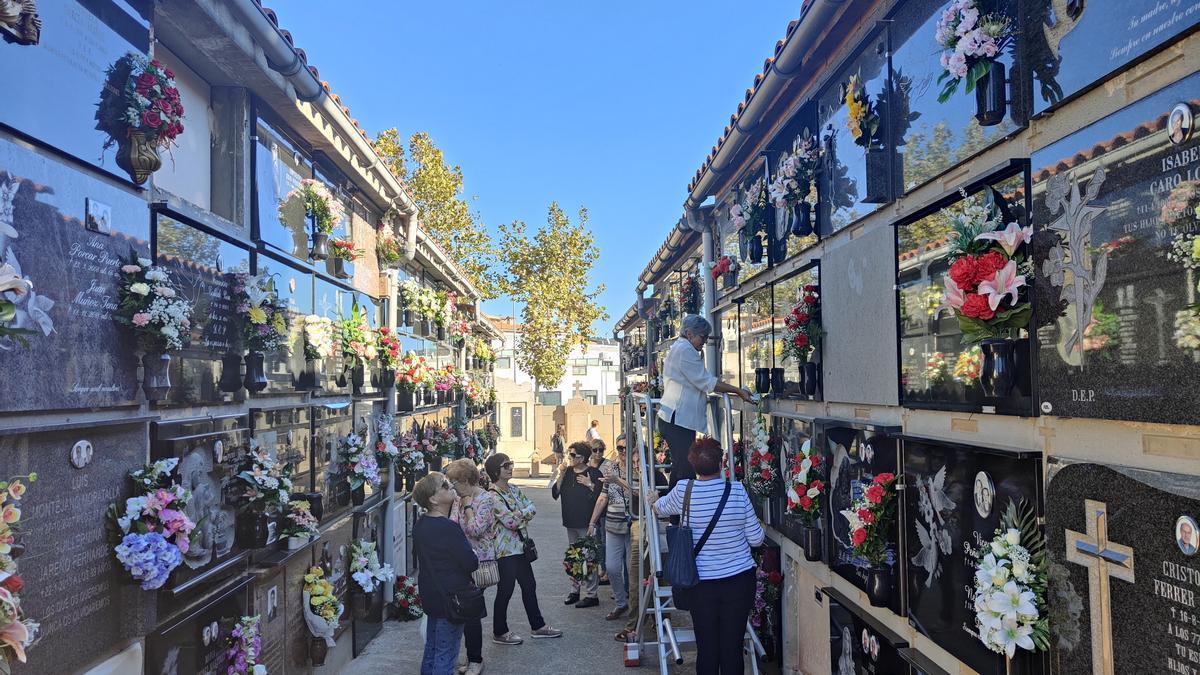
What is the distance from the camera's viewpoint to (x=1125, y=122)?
2301 millimetres

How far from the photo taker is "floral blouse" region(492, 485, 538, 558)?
26.2ft

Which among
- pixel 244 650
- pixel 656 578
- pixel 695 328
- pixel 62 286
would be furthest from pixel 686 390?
pixel 62 286

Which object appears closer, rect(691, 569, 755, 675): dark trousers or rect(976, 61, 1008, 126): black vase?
rect(976, 61, 1008, 126): black vase

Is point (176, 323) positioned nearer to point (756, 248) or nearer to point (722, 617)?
point (722, 617)

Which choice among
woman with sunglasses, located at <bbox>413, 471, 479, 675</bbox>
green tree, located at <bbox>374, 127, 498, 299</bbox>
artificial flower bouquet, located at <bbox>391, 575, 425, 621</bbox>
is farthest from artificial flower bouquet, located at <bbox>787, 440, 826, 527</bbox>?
green tree, located at <bbox>374, 127, 498, 299</bbox>

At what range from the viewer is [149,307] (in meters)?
3.77

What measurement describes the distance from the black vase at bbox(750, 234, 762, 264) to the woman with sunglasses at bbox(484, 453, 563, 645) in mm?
3323

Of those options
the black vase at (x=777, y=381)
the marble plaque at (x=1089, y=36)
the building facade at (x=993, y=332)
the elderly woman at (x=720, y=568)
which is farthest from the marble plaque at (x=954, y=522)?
the black vase at (x=777, y=381)

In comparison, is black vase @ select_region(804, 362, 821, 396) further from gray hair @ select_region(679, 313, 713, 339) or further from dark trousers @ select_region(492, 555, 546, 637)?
dark trousers @ select_region(492, 555, 546, 637)

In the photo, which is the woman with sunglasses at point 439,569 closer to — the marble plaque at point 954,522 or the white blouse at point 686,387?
the white blouse at point 686,387

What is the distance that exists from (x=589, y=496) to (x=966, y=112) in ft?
23.8

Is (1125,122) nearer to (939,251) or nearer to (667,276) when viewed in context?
(939,251)

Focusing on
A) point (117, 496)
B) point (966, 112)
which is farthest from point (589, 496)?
point (966, 112)

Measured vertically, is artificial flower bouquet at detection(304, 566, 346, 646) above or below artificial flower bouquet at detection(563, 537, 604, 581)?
above
